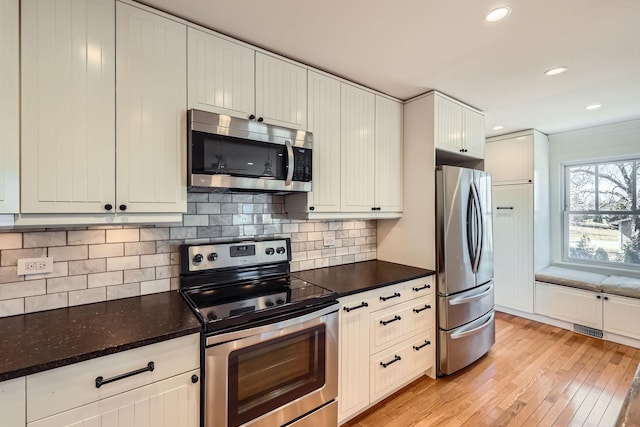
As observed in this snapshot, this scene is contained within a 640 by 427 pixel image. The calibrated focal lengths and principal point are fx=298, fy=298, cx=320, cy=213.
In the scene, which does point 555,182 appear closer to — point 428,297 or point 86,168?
point 428,297

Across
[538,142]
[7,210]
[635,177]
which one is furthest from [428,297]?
[635,177]

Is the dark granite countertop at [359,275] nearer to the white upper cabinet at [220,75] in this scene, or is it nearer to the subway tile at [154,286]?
the subway tile at [154,286]

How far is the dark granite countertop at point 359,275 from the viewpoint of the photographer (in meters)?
2.00

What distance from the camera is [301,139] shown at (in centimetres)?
200

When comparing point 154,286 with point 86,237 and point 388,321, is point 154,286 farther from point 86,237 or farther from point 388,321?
point 388,321

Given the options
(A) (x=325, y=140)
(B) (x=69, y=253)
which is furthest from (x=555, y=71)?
(B) (x=69, y=253)

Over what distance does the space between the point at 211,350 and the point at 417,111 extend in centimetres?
243

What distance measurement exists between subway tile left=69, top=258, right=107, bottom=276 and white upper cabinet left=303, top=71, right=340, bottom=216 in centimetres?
126

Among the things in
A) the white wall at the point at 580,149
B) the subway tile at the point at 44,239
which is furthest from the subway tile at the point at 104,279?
the white wall at the point at 580,149

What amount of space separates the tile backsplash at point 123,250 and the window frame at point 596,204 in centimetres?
380

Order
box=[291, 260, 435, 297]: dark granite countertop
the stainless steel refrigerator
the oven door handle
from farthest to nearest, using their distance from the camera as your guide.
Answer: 1. the stainless steel refrigerator
2. box=[291, 260, 435, 297]: dark granite countertop
3. the oven door handle

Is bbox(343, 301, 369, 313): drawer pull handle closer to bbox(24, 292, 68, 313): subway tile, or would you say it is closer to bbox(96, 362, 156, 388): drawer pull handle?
bbox(96, 362, 156, 388): drawer pull handle

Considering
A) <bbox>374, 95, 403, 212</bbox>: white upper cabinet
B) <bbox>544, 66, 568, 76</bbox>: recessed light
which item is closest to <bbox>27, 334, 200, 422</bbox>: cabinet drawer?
<bbox>374, 95, 403, 212</bbox>: white upper cabinet

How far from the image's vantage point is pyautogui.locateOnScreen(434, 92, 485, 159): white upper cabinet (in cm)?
258
